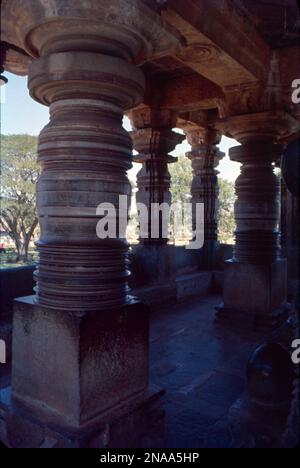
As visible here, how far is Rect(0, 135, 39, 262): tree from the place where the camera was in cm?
2008

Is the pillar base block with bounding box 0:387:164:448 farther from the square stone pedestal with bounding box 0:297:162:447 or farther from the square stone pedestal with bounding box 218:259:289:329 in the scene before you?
the square stone pedestal with bounding box 218:259:289:329

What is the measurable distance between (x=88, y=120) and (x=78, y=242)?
78cm

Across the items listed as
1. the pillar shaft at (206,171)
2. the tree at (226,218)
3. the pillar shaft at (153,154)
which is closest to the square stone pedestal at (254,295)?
the pillar shaft at (153,154)

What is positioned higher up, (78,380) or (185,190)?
(185,190)

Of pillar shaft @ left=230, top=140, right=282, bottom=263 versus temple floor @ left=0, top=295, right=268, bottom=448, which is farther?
pillar shaft @ left=230, top=140, right=282, bottom=263

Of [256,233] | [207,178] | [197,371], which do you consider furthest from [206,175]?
[197,371]

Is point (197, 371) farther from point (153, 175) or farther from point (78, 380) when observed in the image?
point (153, 175)

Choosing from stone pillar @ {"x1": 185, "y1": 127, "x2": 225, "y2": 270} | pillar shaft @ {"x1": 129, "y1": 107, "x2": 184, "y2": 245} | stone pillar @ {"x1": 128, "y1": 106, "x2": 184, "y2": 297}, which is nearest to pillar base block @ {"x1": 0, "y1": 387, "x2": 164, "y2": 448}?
stone pillar @ {"x1": 128, "y1": 106, "x2": 184, "y2": 297}

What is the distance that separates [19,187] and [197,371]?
718 inches

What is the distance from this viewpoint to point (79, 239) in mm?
2475

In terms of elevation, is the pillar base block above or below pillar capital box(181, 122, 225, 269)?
below

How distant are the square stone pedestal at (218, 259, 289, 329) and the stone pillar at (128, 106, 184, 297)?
1.22 m
